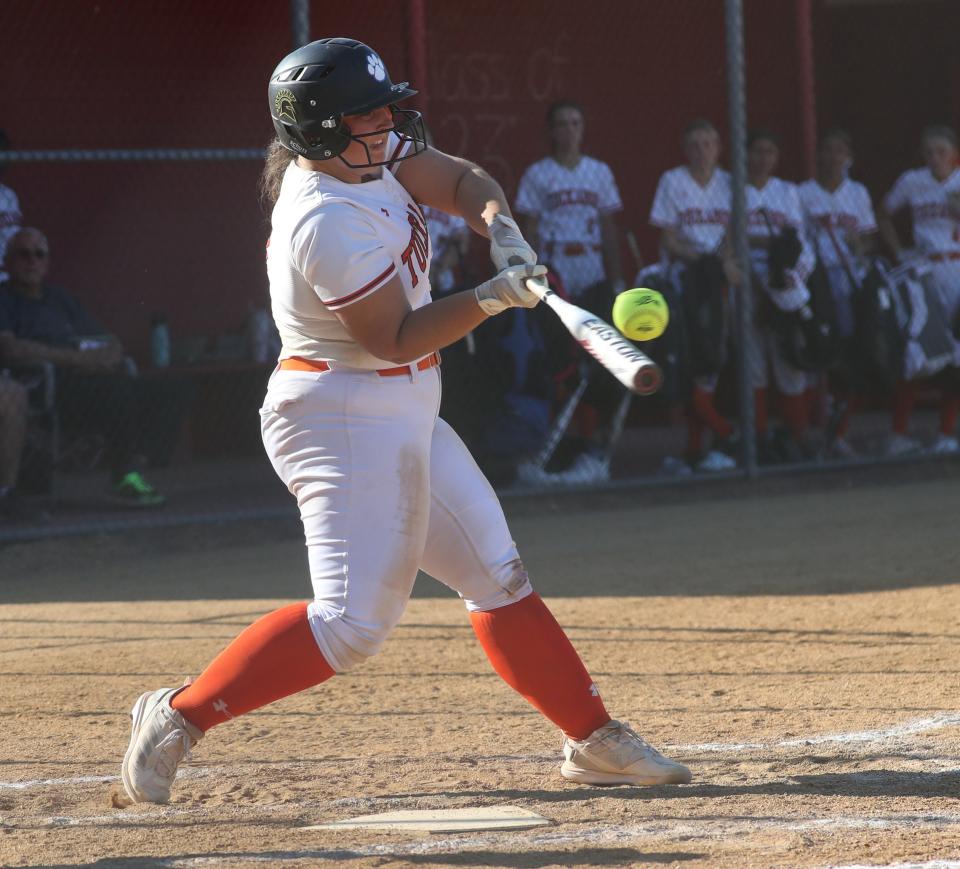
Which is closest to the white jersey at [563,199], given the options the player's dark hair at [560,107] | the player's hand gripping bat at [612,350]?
the player's dark hair at [560,107]

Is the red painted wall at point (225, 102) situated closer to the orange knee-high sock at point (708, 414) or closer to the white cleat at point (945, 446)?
the orange knee-high sock at point (708, 414)

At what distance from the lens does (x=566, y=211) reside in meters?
8.97

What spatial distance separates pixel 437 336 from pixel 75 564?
14.4 feet

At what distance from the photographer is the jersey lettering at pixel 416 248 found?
3500mm

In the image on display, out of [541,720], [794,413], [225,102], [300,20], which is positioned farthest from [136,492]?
[541,720]

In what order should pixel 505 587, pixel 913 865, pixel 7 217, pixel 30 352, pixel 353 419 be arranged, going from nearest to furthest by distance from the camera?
pixel 913 865, pixel 353 419, pixel 505 587, pixel 30 352, pixel 7 217

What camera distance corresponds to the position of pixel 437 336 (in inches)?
128

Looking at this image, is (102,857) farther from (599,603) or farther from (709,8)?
(709,8)

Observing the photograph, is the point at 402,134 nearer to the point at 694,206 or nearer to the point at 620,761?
the point at 620,761

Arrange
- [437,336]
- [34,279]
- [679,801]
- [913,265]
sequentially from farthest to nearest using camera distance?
1. [913,265]
2. [34,279]
3. [679,801]
4. [437,336]

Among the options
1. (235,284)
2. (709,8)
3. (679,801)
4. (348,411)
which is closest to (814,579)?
(679,801)

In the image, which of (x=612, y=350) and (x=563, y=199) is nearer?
(x=612, y=350)

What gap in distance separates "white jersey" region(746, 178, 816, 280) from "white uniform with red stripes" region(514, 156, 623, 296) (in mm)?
897

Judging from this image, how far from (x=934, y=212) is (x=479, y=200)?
260 inches
